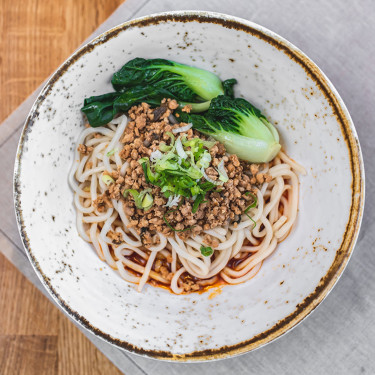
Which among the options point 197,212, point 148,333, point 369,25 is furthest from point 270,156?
point 148,333

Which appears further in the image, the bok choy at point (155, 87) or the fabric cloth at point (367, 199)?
the fabric cloth at point (367, 199)

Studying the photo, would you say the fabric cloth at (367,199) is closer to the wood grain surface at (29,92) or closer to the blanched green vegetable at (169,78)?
the blanched green vegetable at (169,78)

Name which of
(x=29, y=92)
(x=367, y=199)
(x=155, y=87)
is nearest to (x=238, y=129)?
(x=155, y=87)

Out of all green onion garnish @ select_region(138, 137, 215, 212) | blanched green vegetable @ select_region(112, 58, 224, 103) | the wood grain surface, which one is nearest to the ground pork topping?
green onion garnish @ select_region(138, 137, 215, 212)

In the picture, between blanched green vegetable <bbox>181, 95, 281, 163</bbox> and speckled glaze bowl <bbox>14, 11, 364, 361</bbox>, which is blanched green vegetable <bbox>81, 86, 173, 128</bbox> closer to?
speckled glaze bowl <bbox>14, 11, 364, 361</bbox>

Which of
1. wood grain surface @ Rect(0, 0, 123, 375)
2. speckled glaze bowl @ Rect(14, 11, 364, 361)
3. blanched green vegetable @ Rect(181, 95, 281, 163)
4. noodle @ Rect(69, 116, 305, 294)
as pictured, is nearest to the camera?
speckled glaze bowl @ Rect(14, 11, 364, 361)

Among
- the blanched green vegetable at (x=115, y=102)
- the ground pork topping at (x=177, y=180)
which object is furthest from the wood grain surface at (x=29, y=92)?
the ground pork topping at (x=177, y=180)
